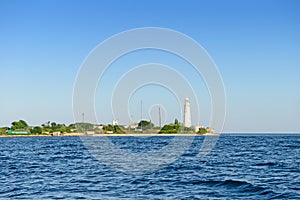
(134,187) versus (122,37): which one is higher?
(122,37)

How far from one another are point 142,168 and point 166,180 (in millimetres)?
7297

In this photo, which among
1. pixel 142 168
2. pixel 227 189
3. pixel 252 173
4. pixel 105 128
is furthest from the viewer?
pixel 105 128

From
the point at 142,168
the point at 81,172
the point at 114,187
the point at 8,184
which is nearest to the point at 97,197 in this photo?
the point at 114,187

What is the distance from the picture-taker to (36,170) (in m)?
34.4

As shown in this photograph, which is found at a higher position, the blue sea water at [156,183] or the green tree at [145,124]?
the green tree at [145,124]

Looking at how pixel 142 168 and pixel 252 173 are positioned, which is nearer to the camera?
pixel 252 173

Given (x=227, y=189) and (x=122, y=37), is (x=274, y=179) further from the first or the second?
(x=122, y=37)

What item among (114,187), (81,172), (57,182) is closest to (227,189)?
(114,187)

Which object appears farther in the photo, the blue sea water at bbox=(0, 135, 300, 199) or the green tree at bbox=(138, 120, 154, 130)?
the green tree at bbox=(138, 120, 154, 130)

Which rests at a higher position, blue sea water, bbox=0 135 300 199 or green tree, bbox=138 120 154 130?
green tree, bbox=138 120 154 130

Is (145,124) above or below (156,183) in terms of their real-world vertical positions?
above

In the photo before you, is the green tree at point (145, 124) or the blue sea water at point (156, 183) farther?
the green tree at point (145, 124)

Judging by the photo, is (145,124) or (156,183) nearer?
(156,183)

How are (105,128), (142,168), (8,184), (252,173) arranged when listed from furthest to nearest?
1. (105,128)
2. (142,168)
3. (252,173)
4. (8,184)
